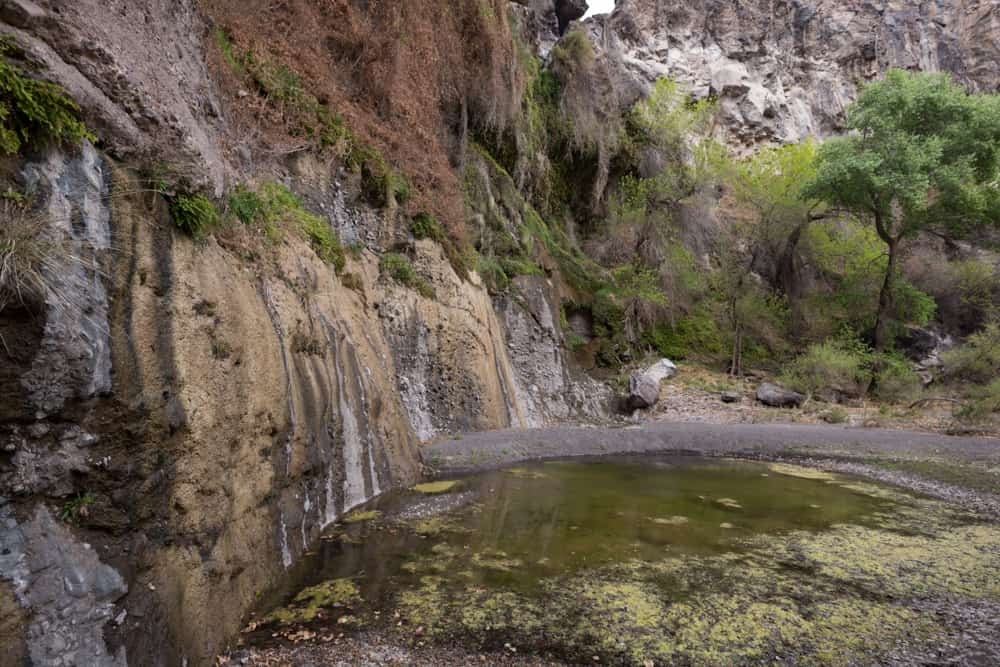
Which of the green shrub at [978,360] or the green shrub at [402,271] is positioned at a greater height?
the green shrub at [402,271]

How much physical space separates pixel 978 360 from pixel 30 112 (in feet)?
69.7

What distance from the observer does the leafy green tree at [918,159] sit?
1748 centimetres

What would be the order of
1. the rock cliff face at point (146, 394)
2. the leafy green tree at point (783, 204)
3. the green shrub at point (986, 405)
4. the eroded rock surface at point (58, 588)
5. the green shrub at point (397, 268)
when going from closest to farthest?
the eroded rock surface at point (58, 588)
the rock cliff face at point (146, 394)
the green shrub at point (397, 268)
the green shrub at point (986, 405)
the leafy green tree at point (783, 204)

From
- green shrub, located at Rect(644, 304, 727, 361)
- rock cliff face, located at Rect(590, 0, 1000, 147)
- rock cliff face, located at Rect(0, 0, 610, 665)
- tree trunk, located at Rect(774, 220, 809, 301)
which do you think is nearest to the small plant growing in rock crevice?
rock cliff face, located at Rect(0, 0, 610, 665)

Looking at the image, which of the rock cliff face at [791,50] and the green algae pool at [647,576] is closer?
the green algae pool at [647,576]

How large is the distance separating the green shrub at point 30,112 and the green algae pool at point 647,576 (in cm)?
314

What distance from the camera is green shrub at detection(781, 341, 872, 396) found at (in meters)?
16.4

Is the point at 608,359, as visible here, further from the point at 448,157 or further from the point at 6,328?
the point at 6,328

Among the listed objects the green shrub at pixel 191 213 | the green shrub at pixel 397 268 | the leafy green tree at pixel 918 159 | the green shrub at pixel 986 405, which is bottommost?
the green shrub at pixel 986 405

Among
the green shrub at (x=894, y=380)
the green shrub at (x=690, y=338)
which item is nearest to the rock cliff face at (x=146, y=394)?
the green shrub at (x=690, y=338)

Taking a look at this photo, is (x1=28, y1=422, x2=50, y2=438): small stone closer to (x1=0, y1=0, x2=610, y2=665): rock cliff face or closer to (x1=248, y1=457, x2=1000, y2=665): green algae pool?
(x1=0, y1=0, x2=610, y2=665): rock cliff face

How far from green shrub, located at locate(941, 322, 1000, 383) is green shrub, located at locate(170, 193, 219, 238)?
65.2ft

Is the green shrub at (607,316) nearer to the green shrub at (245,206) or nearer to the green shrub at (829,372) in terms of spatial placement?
the green shrub at (829,372)

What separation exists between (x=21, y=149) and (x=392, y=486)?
540 centimetres
